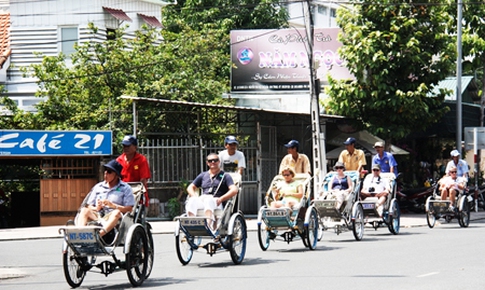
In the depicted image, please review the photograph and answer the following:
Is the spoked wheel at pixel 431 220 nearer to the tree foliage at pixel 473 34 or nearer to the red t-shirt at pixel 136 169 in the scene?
the red t-shirt at pixel 136 169

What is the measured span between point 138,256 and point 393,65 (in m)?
18.2

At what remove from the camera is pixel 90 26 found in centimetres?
3531

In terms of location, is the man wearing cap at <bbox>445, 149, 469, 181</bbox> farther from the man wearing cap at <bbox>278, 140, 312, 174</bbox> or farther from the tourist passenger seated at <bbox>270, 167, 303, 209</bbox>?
the tourist passenger seated at <bbox>270, 167, 303, 209</bbox>

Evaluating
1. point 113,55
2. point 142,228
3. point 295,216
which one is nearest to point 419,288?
point 142,228

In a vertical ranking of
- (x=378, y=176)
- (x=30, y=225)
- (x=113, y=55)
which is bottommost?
(x=30, y=225)

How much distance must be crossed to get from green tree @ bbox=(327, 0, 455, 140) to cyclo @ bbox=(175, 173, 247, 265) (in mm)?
14887

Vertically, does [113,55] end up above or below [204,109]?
above

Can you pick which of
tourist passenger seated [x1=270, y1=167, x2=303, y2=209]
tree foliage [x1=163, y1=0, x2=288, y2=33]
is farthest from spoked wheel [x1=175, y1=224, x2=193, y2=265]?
tree foliage [x1=163, y1=0, x2=288, y2=33]

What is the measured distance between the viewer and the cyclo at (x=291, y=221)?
15.3 meters

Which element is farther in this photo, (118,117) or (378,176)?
(118,117)

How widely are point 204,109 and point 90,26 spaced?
8698 mm

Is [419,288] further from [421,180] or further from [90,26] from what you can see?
[90,26]

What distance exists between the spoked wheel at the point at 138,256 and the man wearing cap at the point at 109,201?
0.33 metres

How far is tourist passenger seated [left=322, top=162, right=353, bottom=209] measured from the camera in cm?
1798
